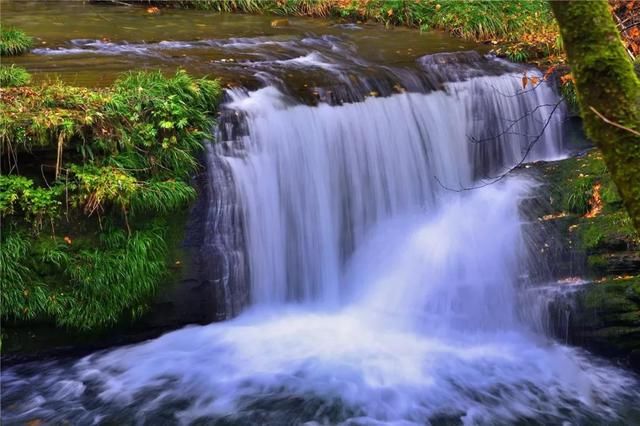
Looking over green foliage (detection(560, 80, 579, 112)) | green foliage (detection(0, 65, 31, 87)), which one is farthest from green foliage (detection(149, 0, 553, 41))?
green foliage (detection(0, 65, 31, 87))

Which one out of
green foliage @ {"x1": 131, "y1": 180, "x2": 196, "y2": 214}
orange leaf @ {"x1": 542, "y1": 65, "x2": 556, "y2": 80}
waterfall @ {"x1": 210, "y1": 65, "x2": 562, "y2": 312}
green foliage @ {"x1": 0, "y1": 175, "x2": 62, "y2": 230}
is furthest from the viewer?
orange leaf @ {"x1": 542, "y1": 65, "x2": 556, "y2": 80}

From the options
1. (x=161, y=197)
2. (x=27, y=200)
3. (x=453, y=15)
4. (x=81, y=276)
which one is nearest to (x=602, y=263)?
(x=161, y=197)

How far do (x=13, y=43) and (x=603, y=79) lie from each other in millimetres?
7436

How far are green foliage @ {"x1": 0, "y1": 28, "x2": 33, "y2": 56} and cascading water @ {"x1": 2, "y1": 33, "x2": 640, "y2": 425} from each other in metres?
3.32

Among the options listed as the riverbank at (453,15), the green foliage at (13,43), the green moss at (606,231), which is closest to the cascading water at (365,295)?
the green moss at (606,231)

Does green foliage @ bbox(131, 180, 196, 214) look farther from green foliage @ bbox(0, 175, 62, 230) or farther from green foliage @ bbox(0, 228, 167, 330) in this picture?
green foliage @ bbox(0, 175, 62, 230)

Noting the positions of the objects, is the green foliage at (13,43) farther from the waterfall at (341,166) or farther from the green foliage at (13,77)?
the waterfall at (341,166)

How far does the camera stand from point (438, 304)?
19.0 ft

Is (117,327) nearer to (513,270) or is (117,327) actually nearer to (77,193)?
(77,193)

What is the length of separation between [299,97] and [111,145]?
2.26m

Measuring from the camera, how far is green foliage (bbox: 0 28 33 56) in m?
7.32

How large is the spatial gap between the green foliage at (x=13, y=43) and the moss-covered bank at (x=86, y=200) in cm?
251

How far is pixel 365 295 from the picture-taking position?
604cm

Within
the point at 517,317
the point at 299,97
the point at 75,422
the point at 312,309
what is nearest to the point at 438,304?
the point at 517,317
